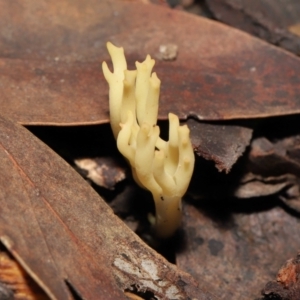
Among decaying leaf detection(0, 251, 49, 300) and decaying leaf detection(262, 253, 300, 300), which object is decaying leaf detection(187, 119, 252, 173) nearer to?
decaying leaf detection(262, 253, 300, 300)

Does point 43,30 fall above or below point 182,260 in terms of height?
above

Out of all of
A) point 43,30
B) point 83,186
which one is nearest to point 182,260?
point 83,186

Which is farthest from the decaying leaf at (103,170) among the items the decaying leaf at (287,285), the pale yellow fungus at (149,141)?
the decaying leaf at (287,285)

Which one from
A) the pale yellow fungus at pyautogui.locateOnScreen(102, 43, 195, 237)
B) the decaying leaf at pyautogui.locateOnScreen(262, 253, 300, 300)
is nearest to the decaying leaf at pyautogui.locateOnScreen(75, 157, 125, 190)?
the pale yellow fungus at pyautogui.locateOnScreen(102, 43, 195, 237)

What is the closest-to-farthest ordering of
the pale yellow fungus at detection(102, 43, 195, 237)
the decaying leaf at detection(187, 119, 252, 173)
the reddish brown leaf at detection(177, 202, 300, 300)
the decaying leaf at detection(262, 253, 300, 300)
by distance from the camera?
the decaying leaf at detection(262, 253, 300, 300)
the pale yellow fungus at detection(102, 43, 195, 237)
the decaying leaf at detection(187, 119, 252, 173)
the reddish brown leaf at detection(177, 202, 300, 300)

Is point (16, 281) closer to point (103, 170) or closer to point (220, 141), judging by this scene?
point (103, 170)

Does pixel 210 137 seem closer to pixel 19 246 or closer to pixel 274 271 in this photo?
pixel 274 271
